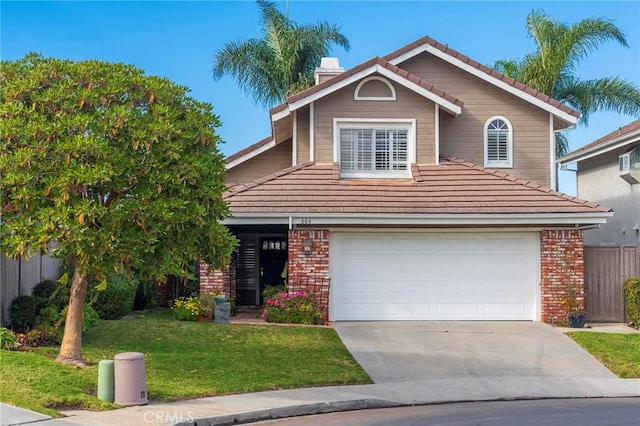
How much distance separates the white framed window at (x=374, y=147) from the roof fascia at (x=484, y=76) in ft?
8.58

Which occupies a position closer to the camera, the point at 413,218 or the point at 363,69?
the point at 413,218

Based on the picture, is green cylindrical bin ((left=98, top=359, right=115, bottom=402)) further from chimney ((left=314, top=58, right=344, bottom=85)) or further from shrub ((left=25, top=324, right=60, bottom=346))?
chimney ((left=314, top=58, right=344, bottom=85))

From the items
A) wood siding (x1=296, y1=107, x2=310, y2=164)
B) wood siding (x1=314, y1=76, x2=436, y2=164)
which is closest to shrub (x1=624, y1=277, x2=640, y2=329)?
wood siding (x1=314, y1=76, x2=436, y2=164)

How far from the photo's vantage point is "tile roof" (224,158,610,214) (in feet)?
60.8

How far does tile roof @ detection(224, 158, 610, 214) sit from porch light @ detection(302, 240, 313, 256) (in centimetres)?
81

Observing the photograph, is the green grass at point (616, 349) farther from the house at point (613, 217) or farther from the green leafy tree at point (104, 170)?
the green leafy tree at point (104, 170)

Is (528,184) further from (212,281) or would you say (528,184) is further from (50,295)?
(50,295)

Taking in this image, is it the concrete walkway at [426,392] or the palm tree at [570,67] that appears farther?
the palm tree at [570,67]

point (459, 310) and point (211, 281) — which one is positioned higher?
point (211, 281)

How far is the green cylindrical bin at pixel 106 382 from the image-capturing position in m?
10.9

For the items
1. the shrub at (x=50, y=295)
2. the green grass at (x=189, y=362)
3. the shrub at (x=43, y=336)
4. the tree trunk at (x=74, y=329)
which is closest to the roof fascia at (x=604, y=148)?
the green grass at (x=189, y=362)

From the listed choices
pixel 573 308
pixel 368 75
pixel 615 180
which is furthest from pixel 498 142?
pixel 615 180

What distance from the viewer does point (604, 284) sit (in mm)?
19406

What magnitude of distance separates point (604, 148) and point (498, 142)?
5932 mm
